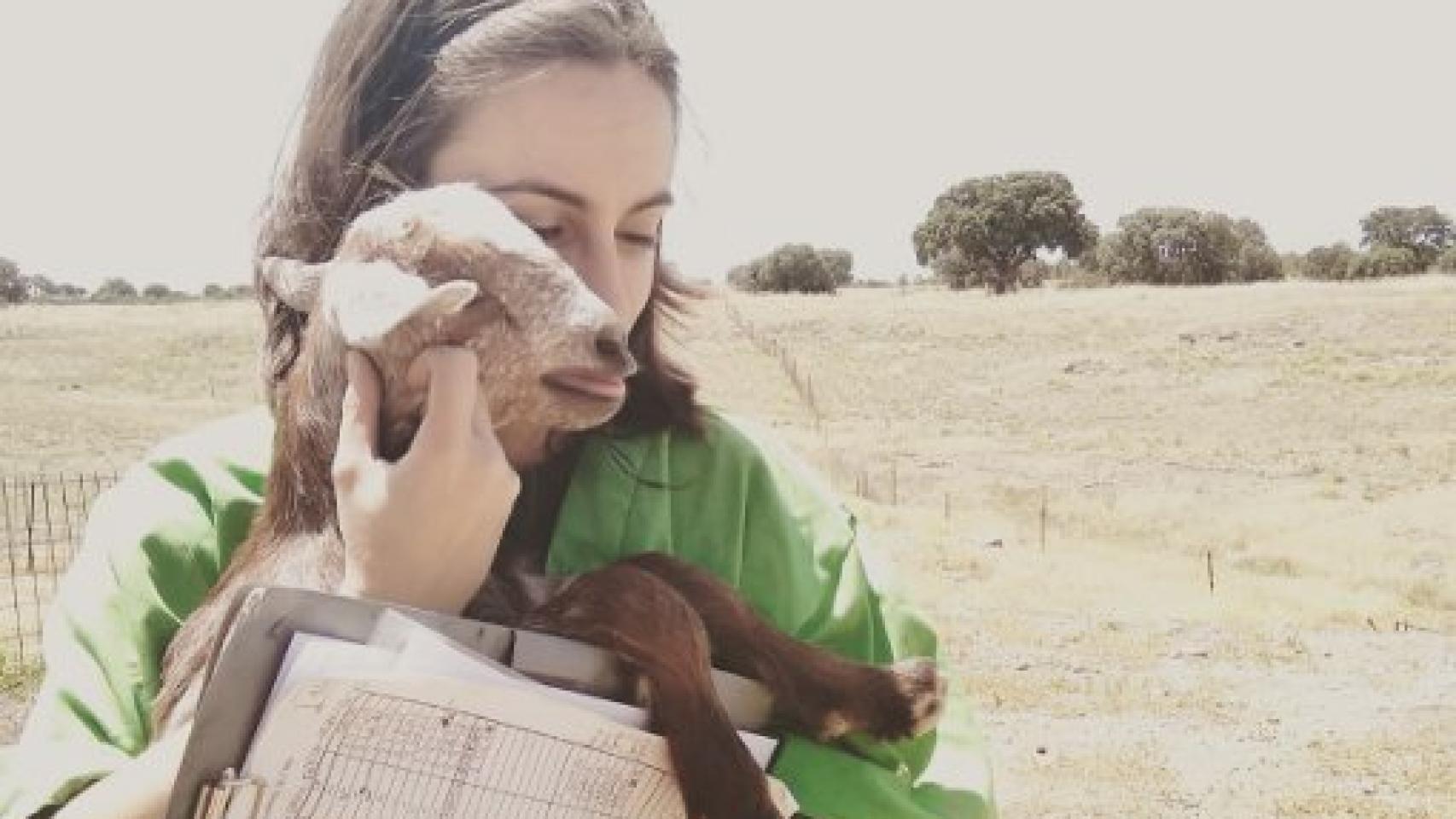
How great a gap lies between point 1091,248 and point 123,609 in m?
77.2

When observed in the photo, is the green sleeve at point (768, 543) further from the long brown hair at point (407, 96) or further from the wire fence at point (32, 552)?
the wire fence at point (32, 552)

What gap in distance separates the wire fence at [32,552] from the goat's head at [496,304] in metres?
11.1

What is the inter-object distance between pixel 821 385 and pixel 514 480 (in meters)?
41.9

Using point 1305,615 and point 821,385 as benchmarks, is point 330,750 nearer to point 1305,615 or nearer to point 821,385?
point 1305,615

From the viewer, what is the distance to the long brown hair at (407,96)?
6.22 feet

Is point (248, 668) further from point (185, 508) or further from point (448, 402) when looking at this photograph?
point (185, 508)

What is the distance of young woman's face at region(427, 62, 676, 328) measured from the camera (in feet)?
5.99

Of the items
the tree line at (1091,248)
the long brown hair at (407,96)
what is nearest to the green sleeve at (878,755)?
the long brown hair at (407,96)

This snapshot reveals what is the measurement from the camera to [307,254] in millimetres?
2035

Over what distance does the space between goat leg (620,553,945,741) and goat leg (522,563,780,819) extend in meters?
0.08

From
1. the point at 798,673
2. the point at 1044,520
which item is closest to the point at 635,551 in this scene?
the point at 798,673

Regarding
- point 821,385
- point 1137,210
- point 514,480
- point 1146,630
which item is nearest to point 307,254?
point 514,480

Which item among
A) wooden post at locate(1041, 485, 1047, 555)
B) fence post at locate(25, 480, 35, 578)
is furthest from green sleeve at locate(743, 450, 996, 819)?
wooden post at locate(1041, 485, 1047, 555)

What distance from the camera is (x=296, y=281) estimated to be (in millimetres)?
1890
